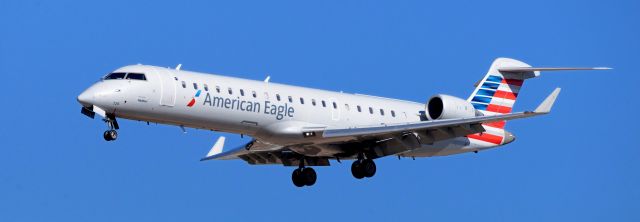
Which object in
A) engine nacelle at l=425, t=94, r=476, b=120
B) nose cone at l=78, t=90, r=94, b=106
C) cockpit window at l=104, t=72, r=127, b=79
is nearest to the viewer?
nose cone at l=78, t=90, r=94, b=106

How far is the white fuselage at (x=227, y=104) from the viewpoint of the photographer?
111 ft

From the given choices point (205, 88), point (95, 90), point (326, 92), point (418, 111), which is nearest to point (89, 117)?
point (95, 90)

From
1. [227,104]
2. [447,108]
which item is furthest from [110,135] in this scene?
[447,108]

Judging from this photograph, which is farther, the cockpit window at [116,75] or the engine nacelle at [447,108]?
the engine nacelle at [447,108]

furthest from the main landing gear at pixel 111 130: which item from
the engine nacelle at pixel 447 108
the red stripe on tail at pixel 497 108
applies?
the red stripe on tail at pixel 497 108

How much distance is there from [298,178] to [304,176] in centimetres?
20

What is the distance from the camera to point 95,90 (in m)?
33.5

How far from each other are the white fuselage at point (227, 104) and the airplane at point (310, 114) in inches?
1.0

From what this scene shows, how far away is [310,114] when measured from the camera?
36.0 meters

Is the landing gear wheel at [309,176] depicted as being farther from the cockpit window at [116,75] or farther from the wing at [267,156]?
the cockpit window at [116,75]

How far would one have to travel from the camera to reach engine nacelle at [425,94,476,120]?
37.2m

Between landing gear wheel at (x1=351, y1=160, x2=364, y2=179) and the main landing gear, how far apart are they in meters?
6.90

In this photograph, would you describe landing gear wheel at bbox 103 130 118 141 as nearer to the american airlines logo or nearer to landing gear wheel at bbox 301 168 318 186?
the american airlines logo

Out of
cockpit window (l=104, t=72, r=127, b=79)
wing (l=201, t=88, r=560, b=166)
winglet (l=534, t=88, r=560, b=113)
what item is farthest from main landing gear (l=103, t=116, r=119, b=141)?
winglet (l=534, t=88, r=560, b=113)
